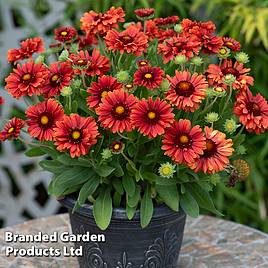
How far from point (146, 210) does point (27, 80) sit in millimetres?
294

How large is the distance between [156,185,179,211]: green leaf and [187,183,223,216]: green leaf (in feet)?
0.18

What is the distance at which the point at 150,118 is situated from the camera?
3.35 ft

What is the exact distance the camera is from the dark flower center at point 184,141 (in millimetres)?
1026

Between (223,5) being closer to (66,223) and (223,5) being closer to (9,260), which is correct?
(66,223)

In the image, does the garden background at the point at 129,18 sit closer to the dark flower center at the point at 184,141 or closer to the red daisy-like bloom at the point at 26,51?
the red daisy-like bloom at the point at 26,51

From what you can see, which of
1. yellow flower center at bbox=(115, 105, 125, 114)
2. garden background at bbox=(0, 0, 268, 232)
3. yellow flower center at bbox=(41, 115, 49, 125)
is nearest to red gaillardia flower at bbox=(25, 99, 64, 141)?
yellow flower center at bbox=(41, 115, 49, 125)

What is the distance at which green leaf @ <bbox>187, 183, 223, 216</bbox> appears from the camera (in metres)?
1.16

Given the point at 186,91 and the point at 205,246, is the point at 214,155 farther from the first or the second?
the point at 205,246

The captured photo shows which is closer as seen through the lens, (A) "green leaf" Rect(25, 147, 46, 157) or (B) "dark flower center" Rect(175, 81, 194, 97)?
(B) "dark flower center" Rect(175, 81, 194, 97)

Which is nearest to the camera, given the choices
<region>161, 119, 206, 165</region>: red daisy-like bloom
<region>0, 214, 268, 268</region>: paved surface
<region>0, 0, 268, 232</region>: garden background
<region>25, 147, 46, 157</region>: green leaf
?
<region>161, 119, 206, 165</region>: red daisy-like bloom

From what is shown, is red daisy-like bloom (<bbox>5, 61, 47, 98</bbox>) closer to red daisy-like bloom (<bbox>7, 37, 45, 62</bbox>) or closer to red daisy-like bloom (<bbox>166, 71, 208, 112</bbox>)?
red daisy-like bloom (<bbox>7, 37, 45, 62</bbox>)

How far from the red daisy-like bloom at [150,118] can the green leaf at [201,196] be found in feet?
0.61

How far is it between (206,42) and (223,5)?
0.93 m

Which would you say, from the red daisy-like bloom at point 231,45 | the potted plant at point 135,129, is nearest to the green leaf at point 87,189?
the potted plant at point 135,129
